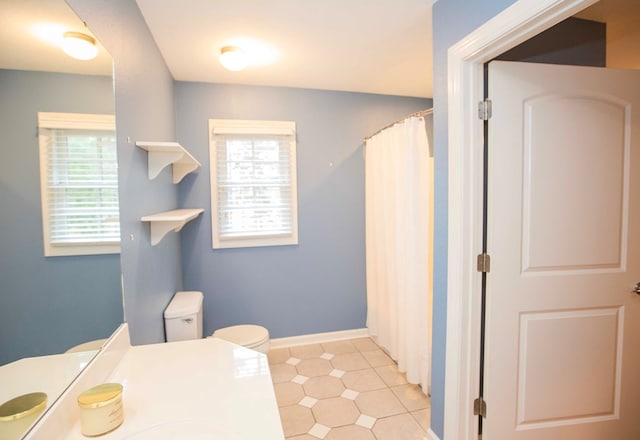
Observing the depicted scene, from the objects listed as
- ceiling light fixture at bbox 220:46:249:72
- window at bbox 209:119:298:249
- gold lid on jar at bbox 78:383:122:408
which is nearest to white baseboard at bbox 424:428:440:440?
gold lid on jar at bbox 78:383:122:408

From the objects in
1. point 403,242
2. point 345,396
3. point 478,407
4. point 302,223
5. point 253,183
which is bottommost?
point 345,396

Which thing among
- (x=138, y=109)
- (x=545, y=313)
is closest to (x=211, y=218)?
(x=138, y=109)

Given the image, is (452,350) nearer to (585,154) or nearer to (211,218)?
(585,154)

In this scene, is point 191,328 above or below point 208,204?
below

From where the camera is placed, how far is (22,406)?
746mm

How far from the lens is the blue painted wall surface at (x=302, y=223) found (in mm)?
2871

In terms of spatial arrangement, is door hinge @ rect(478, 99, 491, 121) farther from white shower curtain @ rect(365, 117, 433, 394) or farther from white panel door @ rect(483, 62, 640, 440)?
white shower curtain @ rect(365, 117, 433, 394)

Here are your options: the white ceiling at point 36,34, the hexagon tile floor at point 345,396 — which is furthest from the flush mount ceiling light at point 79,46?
the hexagon tile floor at point 345,396

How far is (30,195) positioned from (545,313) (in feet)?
6.64

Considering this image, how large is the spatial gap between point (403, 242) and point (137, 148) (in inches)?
72.3

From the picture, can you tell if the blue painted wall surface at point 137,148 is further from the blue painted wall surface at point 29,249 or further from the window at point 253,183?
the window at point 253,183

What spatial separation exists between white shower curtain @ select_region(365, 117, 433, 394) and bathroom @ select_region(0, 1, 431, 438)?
0.31 metres

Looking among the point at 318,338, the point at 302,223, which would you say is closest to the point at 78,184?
the point at 302,223

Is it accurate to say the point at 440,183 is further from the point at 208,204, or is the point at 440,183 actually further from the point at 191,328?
the point at 208,204
